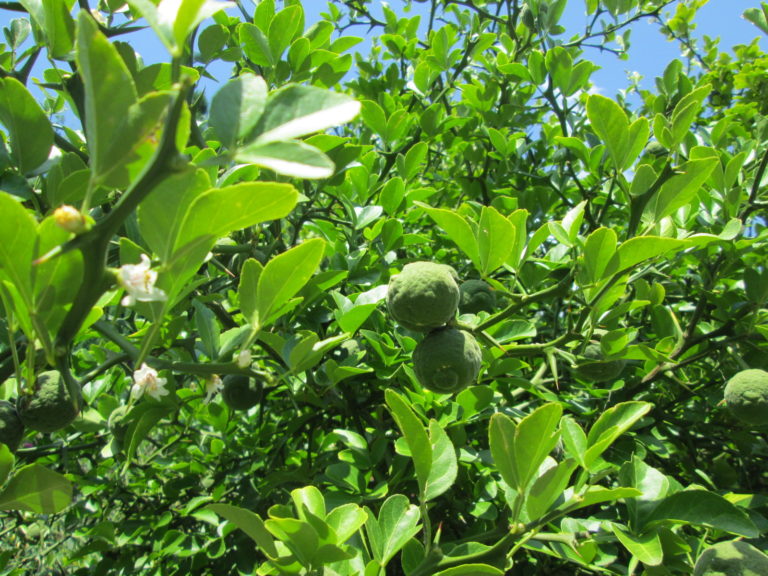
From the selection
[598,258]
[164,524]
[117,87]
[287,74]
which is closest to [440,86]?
[287,74]

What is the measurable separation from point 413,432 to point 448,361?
0.76 ft

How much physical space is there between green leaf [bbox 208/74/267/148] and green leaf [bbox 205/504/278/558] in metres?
0.46

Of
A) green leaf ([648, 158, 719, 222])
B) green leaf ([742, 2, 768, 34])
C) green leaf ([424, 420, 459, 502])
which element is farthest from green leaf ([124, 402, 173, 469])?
green leaf ([742, 2, 768, 34])

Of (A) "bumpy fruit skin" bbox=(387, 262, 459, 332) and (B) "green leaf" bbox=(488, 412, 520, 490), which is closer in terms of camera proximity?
(B) "green leaf" bbox=(488, 412, 520, 490)

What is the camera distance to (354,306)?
1199 millimetres

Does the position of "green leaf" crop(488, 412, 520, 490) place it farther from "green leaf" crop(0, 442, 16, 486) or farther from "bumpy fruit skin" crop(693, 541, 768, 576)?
"green leaf" crop(0, 442, 16, 486)

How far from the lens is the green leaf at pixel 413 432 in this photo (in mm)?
831

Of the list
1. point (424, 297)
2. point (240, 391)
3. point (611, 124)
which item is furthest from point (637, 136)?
point (240, 391)

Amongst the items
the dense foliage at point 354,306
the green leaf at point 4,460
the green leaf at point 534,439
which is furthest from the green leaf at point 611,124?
the green leaf at point 4,460

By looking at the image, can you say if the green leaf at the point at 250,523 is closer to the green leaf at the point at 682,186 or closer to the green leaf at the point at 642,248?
the green leaf at the point at 642,248

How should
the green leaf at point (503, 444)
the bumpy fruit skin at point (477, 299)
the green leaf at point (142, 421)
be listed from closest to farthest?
the green leaf at point (503, 444) < the green leaf at point (142, 421) < the bumpy fruit skin at point (477, 299)

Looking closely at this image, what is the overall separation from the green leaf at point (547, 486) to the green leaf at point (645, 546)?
0.20 meters

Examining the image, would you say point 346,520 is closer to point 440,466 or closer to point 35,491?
point 440,466

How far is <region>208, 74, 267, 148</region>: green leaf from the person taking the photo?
1.78ft
